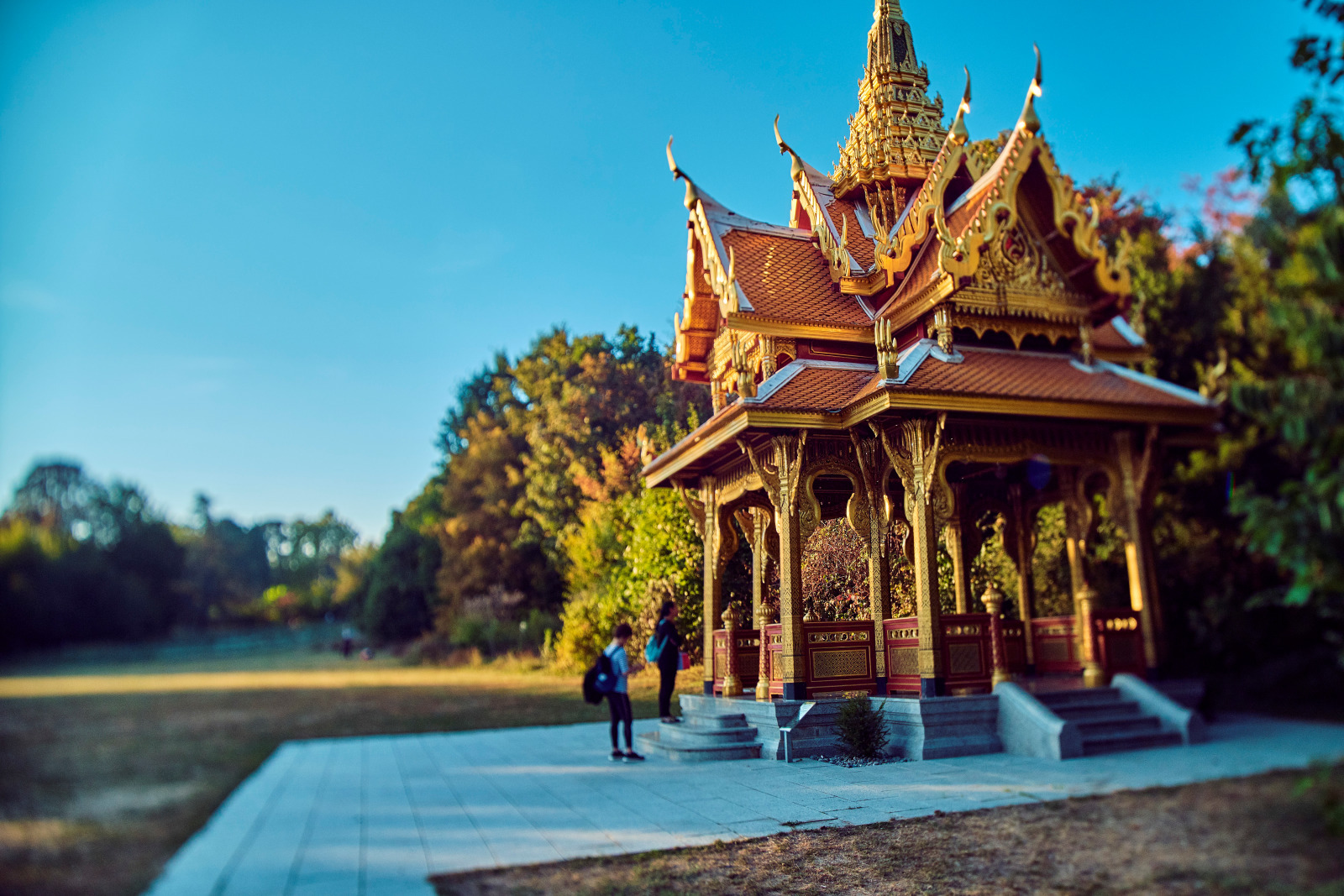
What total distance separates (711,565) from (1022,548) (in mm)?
4364

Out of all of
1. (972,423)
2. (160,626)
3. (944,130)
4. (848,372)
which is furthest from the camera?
(944,130)

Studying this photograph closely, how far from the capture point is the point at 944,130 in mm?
12383

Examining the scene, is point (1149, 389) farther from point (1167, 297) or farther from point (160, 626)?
point (160, 626)

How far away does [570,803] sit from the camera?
21.3 ft

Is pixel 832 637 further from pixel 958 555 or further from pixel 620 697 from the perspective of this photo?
pixel 958 555

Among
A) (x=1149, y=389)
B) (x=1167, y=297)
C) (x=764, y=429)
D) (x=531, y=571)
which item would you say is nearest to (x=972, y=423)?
(x=1149, y=389)

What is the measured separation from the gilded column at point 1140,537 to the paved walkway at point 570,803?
1.71 metres

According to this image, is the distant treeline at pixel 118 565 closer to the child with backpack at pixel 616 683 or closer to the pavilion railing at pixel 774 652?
the child with backpack at pixel 616 683

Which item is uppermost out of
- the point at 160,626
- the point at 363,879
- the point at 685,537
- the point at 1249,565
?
the point at 685,537

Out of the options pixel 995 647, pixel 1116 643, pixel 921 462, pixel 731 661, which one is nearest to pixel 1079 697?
pixel 1116 643

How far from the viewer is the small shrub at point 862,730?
8086mm

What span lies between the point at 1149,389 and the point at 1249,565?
4874 mm

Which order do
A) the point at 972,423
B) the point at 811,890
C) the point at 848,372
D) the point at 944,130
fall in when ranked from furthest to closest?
1. the point at 944,130
2. the point at 848,372
3. the point at 972,423
4. the point at 811,890

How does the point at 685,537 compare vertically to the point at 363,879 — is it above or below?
above
